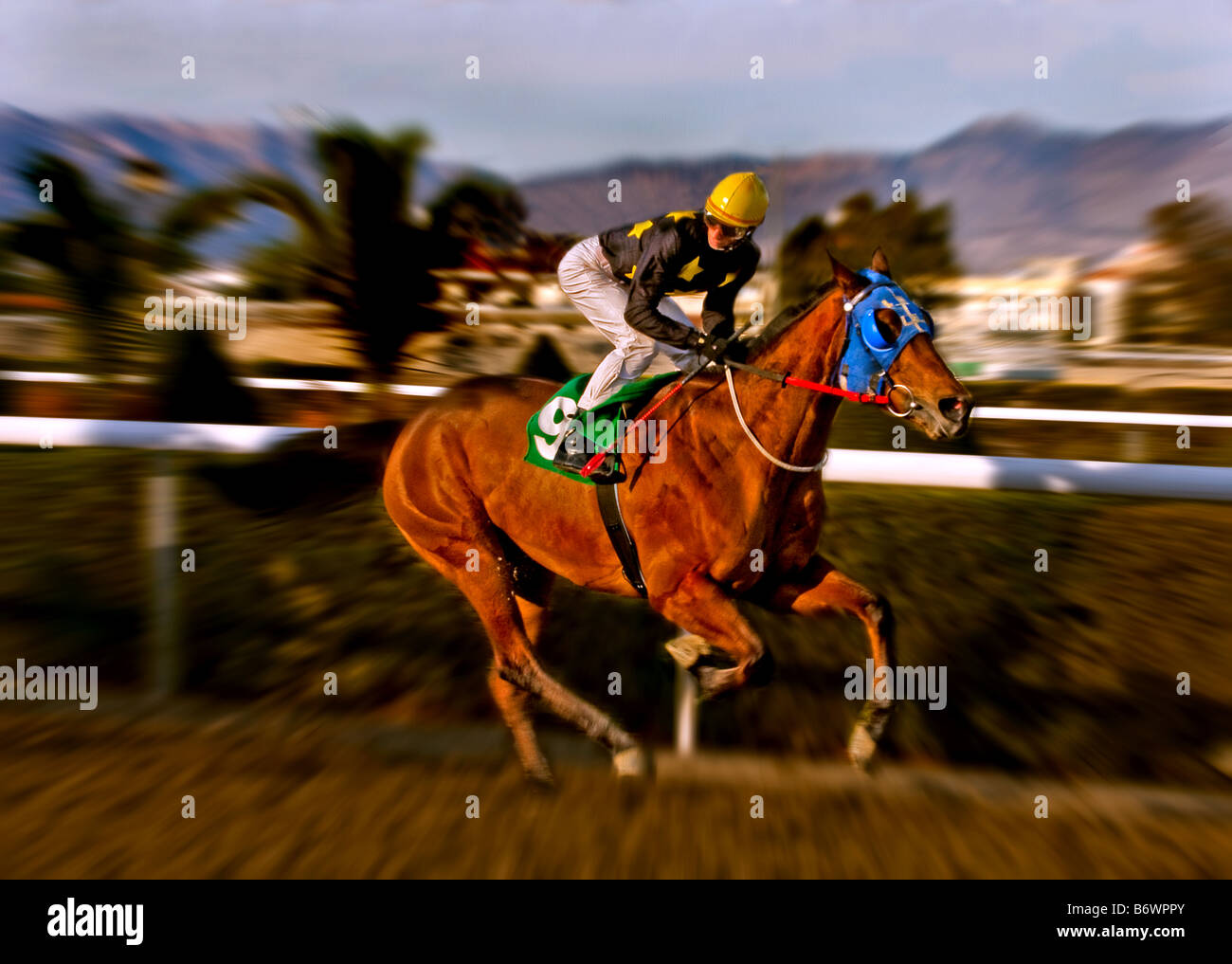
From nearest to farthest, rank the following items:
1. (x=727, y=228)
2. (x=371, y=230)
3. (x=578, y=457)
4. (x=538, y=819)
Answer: (x=727, y=228)
(x=538, y=819)
(x=578, y=457)
(x=371, y=230)

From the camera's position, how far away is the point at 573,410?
2.72 metres

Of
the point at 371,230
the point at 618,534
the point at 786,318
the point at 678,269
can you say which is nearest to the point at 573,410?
the point at 618,534

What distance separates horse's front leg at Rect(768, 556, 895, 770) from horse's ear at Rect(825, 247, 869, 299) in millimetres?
698

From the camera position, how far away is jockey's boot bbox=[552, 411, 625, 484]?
2.67m

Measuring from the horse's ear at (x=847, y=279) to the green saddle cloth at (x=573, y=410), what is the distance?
549 millimetres

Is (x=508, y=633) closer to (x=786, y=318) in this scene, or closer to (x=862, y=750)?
(x=862, y=750)

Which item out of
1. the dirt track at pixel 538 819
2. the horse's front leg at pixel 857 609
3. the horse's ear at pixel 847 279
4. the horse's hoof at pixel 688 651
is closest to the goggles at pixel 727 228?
the horse's ear at pixel 847 279

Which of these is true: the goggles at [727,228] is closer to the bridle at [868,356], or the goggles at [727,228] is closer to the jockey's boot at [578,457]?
the bridle at [868,356]

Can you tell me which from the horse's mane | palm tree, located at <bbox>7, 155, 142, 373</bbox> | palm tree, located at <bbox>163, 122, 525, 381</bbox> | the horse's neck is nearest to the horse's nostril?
the horse's neck

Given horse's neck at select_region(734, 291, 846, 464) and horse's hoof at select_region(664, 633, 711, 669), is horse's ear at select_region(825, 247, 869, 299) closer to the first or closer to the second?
horse's neck at select_region(734, 291, 846, 464)

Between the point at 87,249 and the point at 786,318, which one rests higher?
the point at 87,249

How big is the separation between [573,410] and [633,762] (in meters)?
0.96

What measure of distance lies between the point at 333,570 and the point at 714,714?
5.44 ft

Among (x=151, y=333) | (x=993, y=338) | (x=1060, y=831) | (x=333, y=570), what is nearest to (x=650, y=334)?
(x=1060, y=831)
